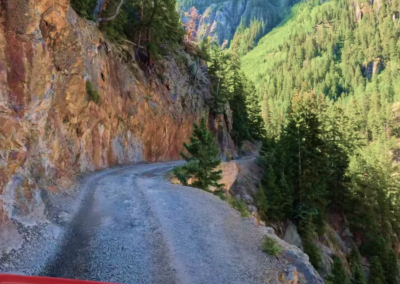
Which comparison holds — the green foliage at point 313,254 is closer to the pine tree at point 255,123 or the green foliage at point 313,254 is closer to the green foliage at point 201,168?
the green foliage at point 201,168

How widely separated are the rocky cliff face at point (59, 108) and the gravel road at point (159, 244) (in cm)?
136

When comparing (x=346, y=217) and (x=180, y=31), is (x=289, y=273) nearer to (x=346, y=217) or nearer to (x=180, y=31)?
(x=346, y=217)

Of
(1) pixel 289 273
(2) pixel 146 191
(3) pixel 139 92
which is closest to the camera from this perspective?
(1) pixel 289 273

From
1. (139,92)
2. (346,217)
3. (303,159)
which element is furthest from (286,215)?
(139,92)

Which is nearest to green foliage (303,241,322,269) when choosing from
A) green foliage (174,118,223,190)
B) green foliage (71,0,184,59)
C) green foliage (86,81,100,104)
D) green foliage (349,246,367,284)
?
green foliage (349,246,367,284)

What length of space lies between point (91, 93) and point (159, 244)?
543 inches

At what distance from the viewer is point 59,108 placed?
14.4m

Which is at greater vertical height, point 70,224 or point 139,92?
point 139,92

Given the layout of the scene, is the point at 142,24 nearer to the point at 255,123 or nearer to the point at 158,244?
the point at 158,244

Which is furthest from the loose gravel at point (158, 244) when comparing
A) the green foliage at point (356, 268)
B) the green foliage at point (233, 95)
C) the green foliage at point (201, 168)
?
the green foliage at point (233, 95)

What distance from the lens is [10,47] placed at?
27.8ft

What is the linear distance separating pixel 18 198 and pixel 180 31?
38.8 meters

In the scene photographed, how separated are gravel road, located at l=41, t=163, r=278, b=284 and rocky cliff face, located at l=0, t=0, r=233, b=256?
1362 mm

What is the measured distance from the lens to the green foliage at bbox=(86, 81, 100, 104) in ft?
60.6
